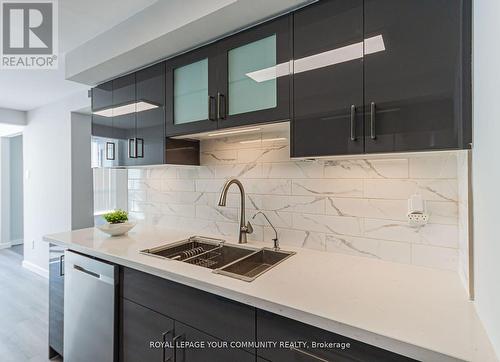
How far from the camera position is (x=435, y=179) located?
1284 mm

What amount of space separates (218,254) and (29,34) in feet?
6.71

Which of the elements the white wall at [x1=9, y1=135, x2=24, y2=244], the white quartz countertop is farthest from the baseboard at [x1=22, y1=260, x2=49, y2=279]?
the white quartz countertop

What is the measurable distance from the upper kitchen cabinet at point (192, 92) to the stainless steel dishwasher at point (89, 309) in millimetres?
973

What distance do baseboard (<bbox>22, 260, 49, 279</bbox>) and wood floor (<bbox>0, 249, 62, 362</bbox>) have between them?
0.05 metres

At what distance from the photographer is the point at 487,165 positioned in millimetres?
775

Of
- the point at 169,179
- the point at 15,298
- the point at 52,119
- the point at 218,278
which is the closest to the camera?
the point at 218,278

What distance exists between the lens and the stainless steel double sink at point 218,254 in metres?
1.56

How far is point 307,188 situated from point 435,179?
65cm

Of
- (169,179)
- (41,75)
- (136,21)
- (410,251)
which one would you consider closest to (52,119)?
(41,75)

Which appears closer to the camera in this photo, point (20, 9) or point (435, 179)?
point (435, 179)

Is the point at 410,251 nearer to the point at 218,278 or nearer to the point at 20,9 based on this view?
the point at 218,278

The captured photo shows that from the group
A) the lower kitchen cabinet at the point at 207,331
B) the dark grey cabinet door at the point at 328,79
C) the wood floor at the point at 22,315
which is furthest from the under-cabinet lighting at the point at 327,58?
the wood floor at the point at 22,315

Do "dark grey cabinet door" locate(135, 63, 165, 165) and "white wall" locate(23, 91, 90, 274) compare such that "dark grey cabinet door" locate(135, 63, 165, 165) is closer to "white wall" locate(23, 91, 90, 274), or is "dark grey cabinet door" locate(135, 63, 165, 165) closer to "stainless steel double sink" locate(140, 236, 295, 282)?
"stainless steel double sink" locate(140, 236, 295, 282)

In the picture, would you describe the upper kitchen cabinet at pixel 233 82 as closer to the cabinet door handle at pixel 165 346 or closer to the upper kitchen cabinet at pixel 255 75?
the upper kitchen cabinet at pixel 255 75
